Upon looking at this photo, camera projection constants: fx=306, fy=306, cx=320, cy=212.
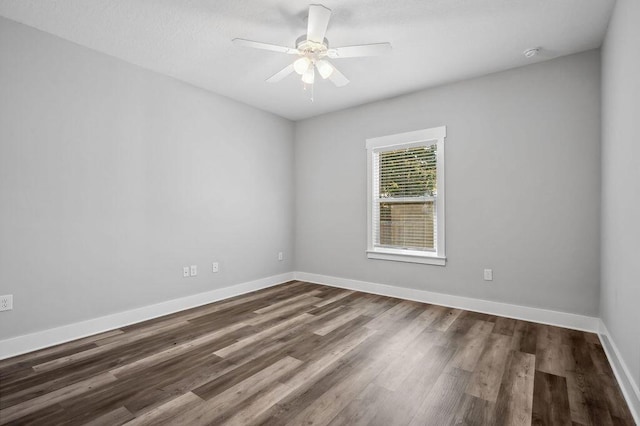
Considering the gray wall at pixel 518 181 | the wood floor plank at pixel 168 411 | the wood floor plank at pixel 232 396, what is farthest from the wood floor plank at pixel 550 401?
the wood floor plank at pixel 168 411

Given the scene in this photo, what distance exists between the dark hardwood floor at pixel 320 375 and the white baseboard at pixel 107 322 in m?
0.11

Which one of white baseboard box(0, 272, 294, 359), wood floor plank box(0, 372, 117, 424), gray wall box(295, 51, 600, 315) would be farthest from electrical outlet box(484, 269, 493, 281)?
wood floor plank box(0, 372, 117, 424)

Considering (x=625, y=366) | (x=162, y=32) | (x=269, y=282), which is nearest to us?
(x=625, y=366)

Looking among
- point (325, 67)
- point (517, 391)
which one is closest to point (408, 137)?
point (325, 67)

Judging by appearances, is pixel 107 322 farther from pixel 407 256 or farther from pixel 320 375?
pixel 407 256

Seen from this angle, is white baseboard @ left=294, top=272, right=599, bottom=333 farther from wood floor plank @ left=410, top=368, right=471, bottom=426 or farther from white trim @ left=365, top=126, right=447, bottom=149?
white trim @ left=365, top=126, right=447, bottom=149

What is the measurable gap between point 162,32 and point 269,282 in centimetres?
342

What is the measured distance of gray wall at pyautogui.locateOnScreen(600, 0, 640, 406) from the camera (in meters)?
1.78

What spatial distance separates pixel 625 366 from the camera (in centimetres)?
195

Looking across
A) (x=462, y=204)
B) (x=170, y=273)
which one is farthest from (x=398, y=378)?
(x=170, y=273)

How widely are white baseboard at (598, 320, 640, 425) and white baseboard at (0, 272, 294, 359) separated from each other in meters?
3.83

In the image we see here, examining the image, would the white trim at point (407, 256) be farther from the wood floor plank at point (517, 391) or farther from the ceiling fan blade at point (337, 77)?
the ceiling fan blade at point (337, 77)

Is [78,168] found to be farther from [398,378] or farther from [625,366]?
[625,366]

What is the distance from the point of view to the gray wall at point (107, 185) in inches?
99.0
